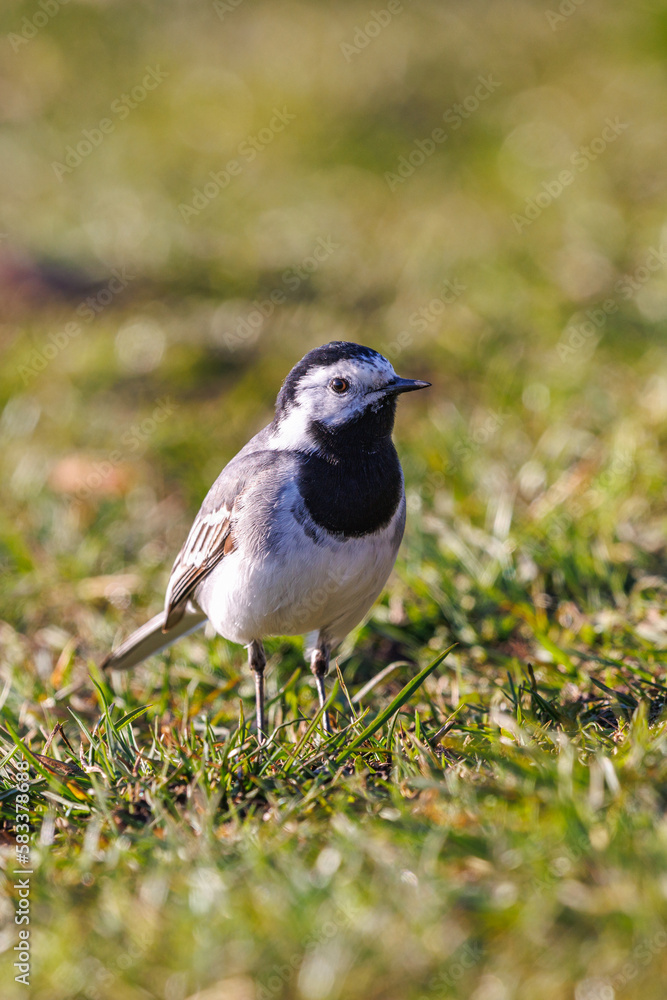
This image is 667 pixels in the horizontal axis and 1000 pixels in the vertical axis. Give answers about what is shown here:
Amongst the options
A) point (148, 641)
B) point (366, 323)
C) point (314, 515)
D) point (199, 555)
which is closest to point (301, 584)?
point (314, 515)

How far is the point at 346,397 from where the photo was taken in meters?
4.00

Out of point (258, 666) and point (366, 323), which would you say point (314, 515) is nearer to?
point (258, 666)

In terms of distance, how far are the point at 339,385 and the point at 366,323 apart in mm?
4244

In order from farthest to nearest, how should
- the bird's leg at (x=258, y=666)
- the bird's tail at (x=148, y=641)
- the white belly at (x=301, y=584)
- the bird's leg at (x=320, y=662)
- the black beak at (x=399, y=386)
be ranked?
the bird's tail at (x=148, y=641)
the bird's leg at (x=320, y=662)
the bird's leg at (x=258, y=666)
the black beak at (x=399, y=386)
the white belly at (x=301, y=584)

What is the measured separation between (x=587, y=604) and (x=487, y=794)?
1.88 m

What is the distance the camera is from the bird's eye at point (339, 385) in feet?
13.1

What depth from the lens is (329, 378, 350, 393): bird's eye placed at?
3.99 metres

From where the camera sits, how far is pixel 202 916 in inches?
103

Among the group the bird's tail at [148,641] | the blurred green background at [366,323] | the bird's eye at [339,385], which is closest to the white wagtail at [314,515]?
the bird's eye at [339,385]

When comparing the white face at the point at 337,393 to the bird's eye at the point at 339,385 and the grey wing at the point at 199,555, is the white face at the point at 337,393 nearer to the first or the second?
the bird's eye at the point at 339,385

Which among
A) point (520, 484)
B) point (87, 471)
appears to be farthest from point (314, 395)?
point (87, 471)

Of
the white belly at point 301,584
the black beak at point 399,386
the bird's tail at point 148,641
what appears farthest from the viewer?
the bird's tail at point 148,641

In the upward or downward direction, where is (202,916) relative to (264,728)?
upward

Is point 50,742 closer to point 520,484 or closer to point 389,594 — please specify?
point 389,594
